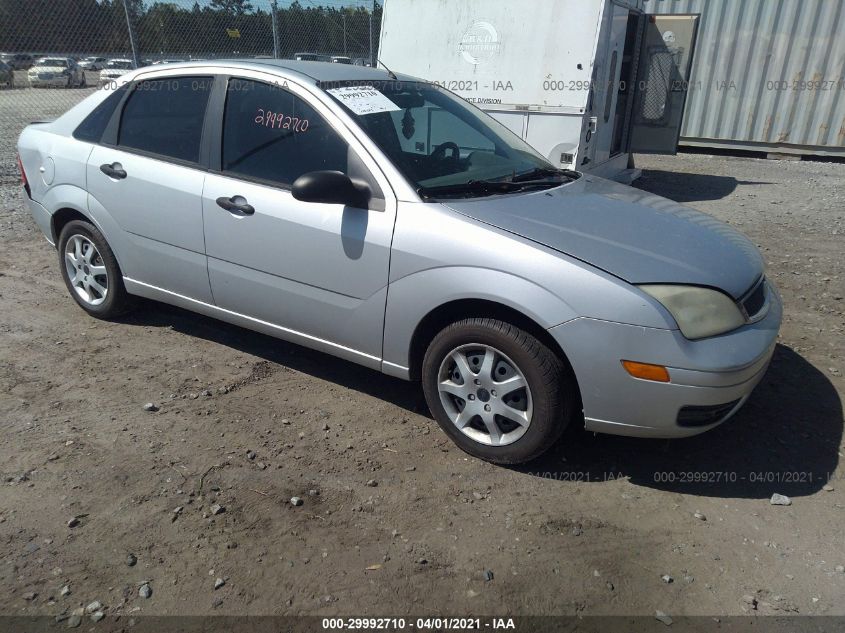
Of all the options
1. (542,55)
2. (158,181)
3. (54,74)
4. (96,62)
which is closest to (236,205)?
(158,181)

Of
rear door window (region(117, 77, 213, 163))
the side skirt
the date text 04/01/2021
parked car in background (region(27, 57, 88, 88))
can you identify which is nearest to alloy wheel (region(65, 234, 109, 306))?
the side skirt

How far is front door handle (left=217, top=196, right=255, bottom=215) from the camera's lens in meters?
3.51

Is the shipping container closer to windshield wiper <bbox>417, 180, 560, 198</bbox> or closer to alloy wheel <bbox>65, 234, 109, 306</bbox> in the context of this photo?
windshield wiper <bbox>417, 180, 560, 198</bbox>

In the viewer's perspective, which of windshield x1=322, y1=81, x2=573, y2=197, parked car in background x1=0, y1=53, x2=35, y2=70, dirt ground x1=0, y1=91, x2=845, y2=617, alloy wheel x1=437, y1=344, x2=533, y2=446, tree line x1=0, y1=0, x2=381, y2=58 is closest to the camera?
dirt ground x1=0, y1=91, x2=845, y2=617

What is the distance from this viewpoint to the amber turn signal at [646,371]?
2672mm

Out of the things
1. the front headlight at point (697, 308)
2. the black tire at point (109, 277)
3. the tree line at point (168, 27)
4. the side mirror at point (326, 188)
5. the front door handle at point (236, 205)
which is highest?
the tree line at point (168, 27)

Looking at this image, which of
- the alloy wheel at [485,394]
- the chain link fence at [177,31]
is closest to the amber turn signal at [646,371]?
the alloy wheel at [485,394]

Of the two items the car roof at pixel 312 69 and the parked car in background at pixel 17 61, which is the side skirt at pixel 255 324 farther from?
the parked car in background at pixel 17 61

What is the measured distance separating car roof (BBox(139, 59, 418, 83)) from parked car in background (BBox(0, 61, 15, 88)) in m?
14.5

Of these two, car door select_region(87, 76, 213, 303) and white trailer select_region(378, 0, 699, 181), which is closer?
car door select_region(87, 76, 213, 303)

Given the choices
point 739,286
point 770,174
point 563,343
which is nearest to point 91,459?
point 563,343

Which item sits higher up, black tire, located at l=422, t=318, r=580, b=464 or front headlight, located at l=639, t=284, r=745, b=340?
front headlight, located at l=639, t=284, r=745, b=340

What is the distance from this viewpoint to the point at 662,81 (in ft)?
30.9

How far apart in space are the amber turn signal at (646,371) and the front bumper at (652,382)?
16mm
